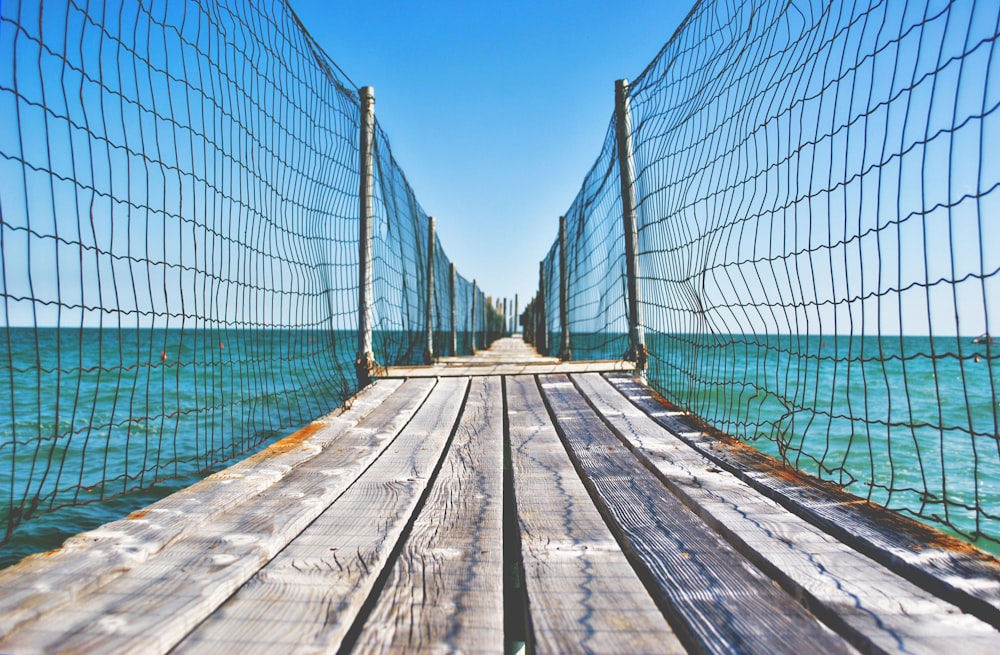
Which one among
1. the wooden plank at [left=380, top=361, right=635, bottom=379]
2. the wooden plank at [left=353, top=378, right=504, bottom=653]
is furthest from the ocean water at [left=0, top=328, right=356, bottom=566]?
the wooden plank at [left=353, top=378, right=504, bottom=653]

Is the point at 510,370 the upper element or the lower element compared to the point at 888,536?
upper

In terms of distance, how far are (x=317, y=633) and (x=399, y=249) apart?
3.96 m

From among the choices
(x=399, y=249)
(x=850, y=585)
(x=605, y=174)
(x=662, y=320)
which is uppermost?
(x=605, y=174)

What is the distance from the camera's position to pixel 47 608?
899mm

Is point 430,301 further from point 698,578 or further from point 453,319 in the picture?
point 698,578

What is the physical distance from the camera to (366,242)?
3512 mm

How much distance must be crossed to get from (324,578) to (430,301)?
5460 mm

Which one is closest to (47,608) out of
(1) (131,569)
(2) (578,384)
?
(1) (131,569)

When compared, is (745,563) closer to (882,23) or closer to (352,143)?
(882,23)

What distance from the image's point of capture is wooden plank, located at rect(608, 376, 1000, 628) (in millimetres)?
930

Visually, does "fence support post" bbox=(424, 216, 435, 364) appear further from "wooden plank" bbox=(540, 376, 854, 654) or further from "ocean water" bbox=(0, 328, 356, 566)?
"wooden plank" bbox=(540, 376, 854, 654)

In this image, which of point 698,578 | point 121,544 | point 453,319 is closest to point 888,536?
point 698,578

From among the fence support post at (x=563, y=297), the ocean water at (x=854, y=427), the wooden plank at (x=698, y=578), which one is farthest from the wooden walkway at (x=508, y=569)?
the fence support post at (x=563, y=297)

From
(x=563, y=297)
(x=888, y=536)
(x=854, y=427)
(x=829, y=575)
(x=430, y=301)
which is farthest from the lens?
(x=563, y=297)
